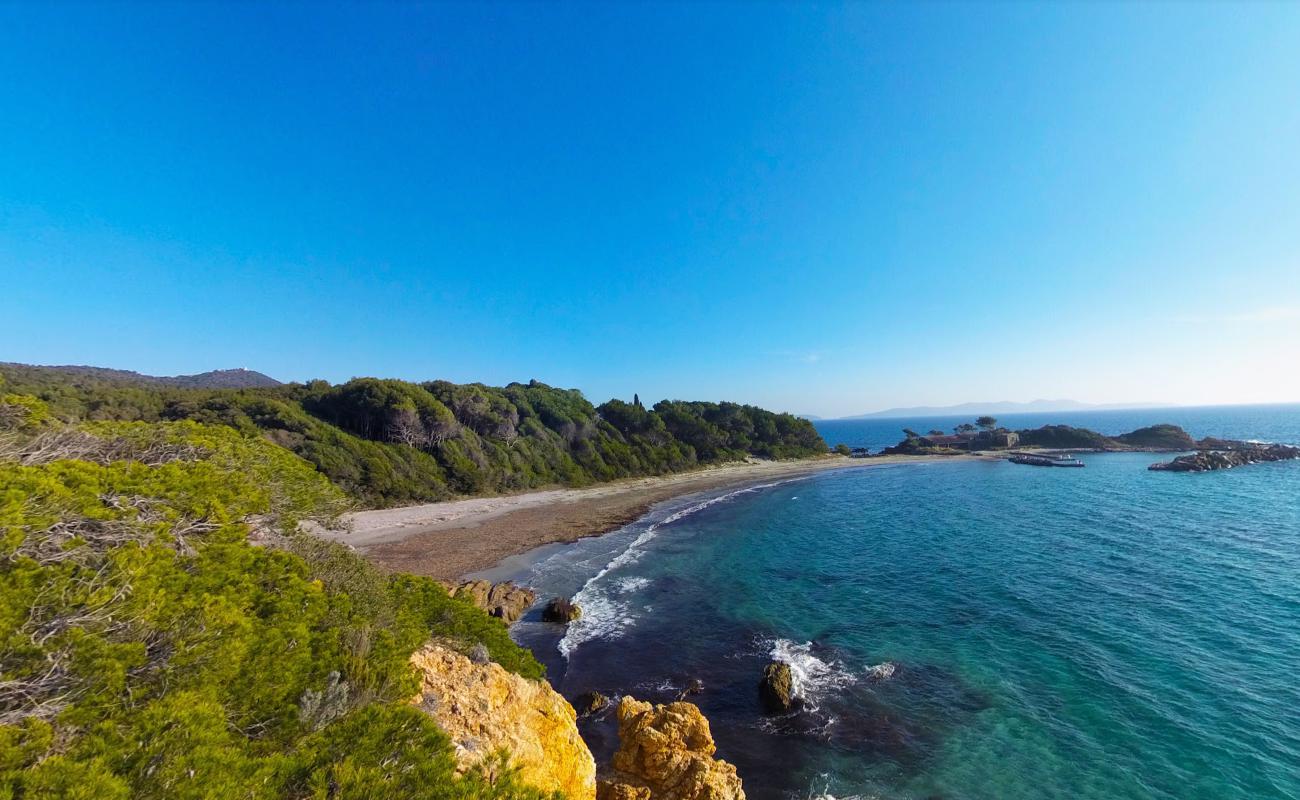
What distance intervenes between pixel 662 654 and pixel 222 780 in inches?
663

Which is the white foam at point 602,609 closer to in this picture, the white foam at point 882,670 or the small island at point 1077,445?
the white foam at point 882,670

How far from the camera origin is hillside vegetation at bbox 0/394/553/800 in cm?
525

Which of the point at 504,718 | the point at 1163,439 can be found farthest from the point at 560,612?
the point at 1163,439

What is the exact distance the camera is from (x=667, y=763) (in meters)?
11.7

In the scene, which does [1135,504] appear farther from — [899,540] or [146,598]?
[146,598]

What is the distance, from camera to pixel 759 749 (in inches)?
567

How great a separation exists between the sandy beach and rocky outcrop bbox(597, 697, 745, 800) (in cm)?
1169

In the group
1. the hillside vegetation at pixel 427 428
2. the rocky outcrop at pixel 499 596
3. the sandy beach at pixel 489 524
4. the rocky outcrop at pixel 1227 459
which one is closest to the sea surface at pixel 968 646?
the rocky outcrop at pixel 499 596

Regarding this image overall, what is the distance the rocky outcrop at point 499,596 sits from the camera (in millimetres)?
23500

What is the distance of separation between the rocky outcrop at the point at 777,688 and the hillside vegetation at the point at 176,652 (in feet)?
37.1

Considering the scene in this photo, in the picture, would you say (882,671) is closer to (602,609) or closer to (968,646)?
(968,646)

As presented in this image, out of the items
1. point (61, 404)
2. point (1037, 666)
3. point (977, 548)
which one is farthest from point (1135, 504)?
point (61, 404)

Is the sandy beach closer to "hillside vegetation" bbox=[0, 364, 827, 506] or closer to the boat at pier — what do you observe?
"hillside vegetation" bbox=[0, 364, 827, 506]

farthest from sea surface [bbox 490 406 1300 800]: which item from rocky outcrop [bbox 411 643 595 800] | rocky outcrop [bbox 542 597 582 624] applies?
rocky outcrop [bbox 411 643 595 800]
